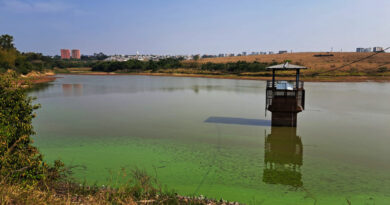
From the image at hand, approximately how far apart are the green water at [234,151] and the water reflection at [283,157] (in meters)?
0.03

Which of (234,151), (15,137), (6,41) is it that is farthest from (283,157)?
(6,41)

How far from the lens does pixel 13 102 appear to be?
23.2 feet

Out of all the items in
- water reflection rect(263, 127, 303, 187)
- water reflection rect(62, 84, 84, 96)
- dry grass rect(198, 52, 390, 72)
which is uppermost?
dry grass rect(198, 52, 390, 72)

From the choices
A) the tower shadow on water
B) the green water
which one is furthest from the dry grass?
the tower shadow on water

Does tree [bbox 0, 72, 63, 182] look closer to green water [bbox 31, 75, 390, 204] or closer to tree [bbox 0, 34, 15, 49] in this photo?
green water [bbox 31, 75, 390, 204]

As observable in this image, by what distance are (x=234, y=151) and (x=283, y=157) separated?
193 cm

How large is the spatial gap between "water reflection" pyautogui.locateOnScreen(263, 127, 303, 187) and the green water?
1.3 inches

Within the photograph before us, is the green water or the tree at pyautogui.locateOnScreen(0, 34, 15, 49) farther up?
the tree at pyautogui.locateOnScreen(0, 34, 15, 49)

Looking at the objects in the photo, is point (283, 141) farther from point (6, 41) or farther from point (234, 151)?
point (6, 41)

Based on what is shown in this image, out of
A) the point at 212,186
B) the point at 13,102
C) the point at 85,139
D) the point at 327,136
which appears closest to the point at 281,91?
the point at 327,136

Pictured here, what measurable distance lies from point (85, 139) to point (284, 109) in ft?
33.1

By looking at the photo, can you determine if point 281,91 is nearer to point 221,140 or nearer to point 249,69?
point 221,140

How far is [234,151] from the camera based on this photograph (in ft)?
42.7

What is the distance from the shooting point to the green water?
29.7ft
